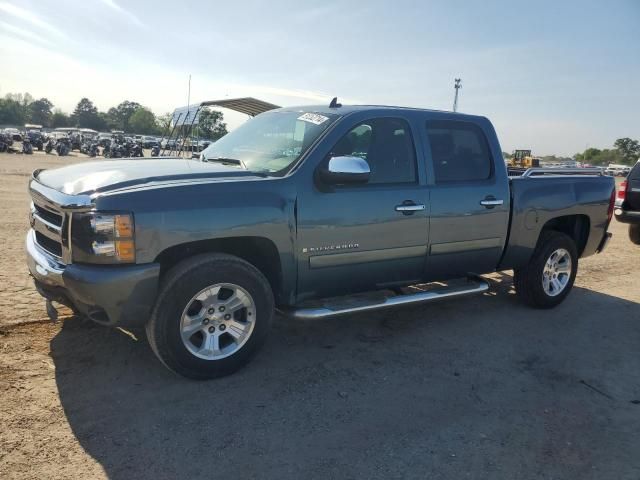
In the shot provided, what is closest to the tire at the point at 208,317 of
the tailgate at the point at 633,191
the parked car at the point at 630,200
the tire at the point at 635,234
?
the parked car at the point at 630,200

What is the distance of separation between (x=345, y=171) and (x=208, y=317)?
1.38 meters

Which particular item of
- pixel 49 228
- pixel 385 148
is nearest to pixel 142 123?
pixel 385 148

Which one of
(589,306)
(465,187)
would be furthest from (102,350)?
(589,306)

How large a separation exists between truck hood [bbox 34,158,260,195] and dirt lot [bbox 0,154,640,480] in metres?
1.26

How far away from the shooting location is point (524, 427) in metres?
3.26

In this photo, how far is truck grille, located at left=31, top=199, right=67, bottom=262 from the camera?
3.34 meters

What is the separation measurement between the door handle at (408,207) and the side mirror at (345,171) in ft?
1.73

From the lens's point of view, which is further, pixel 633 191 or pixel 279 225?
pixel 633 191

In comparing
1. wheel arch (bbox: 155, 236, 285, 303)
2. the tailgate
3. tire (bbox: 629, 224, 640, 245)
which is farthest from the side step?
tire (bbox: 629, 224, 640, 245)

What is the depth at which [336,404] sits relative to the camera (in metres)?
3.39

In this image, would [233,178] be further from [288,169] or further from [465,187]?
[465,187]

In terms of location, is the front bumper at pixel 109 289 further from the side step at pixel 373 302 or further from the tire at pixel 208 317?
the side step at pixel 373 302

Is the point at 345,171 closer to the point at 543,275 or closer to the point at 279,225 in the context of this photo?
the point at 279,225

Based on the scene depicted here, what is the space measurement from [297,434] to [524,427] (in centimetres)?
144
